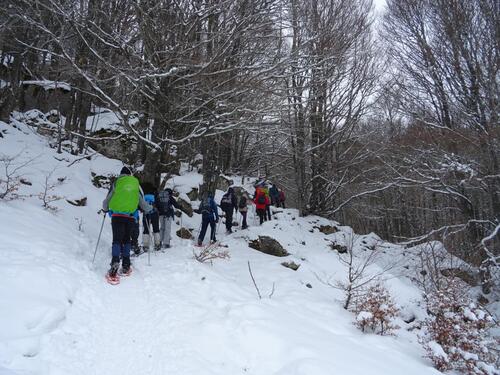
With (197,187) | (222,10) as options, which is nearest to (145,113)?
(222,10)

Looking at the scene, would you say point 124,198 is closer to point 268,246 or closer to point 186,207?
point 268,246

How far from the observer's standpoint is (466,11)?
Answer: 11.0m

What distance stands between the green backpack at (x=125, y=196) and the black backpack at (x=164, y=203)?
2185 millimetres

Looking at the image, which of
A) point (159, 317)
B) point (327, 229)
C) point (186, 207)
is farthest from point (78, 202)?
point (327, 229)

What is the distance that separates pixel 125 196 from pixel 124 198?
39 mm

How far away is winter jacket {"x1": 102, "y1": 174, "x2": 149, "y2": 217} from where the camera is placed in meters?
5.95

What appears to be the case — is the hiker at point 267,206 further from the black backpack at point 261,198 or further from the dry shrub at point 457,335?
the dry shrub at point 457,335

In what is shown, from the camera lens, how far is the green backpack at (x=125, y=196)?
5953 millimetres

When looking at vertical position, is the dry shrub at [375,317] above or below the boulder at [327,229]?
below

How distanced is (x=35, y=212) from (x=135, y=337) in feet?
15.9

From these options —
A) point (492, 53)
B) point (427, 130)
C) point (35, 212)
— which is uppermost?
point (492, 53)

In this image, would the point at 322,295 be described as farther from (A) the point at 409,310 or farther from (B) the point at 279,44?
(B) the point at 279,44

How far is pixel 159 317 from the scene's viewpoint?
445cm

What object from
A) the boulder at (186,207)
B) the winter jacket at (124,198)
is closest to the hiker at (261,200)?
the boulder at (186,207)
